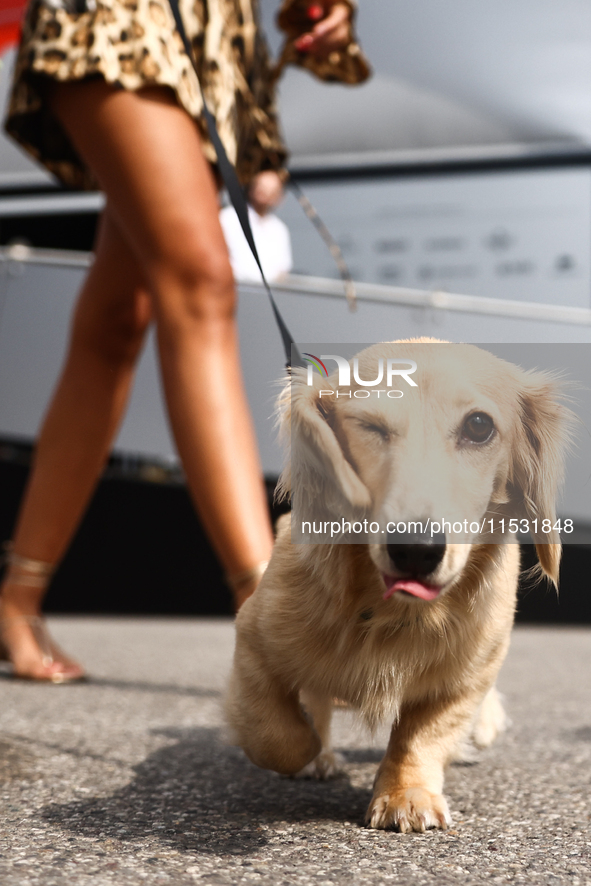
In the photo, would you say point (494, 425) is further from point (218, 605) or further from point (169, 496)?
point (218, 605)

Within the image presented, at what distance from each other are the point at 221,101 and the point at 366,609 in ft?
3.71

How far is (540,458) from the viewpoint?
88cm

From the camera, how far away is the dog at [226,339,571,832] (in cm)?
76

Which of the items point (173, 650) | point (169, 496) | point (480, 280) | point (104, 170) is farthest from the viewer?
point (169, 496)

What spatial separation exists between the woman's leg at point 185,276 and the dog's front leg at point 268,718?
1.39ft

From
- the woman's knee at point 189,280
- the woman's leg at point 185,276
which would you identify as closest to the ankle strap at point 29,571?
the woman's leg at point 185,276

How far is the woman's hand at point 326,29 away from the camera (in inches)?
64.0

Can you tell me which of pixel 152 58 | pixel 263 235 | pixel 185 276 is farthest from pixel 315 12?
pixel 263 235

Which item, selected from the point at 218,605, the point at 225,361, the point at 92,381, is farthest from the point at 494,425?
the point at 218,605

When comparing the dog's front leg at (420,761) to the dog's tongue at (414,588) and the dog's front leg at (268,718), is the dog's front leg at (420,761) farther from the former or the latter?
the dog's tongue at (414,588)

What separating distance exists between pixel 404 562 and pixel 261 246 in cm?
235

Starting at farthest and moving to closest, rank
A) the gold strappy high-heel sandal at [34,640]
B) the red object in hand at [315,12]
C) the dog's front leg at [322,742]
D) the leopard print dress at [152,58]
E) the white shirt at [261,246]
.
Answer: the white shirt at [261,246] < the gold strappy high-heel sandal at [34,640] < the red object in hand at [315,12] < the leopard print dress at [152,58] < the dog's front leg at [322,742]

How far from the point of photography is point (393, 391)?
780 mm

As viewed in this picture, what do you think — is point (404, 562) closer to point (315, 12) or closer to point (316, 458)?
point (316, 458)
